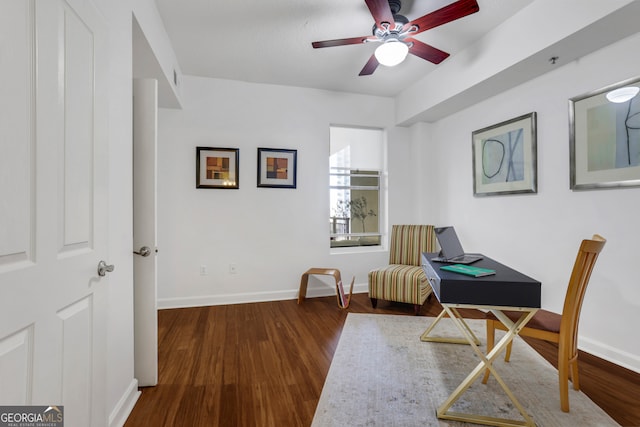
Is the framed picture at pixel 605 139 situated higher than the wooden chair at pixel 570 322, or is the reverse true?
the framed picture at pixel 605 139

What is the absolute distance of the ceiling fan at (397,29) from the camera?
2012mm

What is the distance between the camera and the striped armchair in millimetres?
3314

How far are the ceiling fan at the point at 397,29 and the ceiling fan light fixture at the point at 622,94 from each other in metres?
1.25

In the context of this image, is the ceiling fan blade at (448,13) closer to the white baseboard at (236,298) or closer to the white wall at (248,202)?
the white wall at (248,202)

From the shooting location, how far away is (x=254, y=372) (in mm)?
2162

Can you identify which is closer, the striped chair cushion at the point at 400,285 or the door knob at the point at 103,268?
the door knob at the point at 103,268

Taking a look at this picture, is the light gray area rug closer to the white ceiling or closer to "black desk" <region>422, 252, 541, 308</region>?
"black desk" <region>422, 252, 541, 308</region>

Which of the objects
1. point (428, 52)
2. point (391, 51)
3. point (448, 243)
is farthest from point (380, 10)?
point (448, 243)

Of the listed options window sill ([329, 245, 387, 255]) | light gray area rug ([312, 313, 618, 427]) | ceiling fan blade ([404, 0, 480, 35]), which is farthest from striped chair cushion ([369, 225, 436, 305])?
ceiling fan blade ([404, 0, 480, 35])

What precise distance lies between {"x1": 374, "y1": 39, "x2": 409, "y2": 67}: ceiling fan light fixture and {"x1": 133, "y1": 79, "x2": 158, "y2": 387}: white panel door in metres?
1.66

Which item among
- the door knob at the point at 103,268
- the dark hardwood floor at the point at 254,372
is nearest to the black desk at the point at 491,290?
the dark hardwood floor at the point at 254,372

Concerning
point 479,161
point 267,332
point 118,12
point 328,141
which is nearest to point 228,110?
point 328,141

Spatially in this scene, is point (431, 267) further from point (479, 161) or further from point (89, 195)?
point (479, 161)

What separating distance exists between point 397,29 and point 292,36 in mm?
1050
